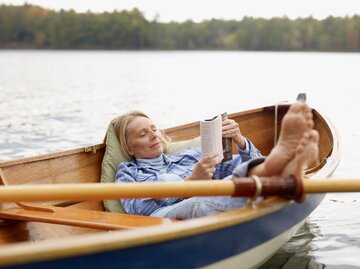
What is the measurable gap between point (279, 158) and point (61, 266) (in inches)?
49.3

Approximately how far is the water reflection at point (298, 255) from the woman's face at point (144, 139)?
1188 millimetres

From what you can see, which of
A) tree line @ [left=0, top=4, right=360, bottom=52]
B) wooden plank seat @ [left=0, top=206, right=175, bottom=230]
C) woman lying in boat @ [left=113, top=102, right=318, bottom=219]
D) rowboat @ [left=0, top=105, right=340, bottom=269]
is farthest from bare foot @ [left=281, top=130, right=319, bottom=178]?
tree line @ [left=0, top=4, right=360, bottom=52]

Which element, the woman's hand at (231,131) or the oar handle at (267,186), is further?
the woman's hand at (231,131)

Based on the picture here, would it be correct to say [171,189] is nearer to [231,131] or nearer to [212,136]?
[212,136]

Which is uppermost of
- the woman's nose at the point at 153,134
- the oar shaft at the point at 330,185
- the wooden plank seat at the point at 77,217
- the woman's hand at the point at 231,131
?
the woman's hand at the point at 231,131

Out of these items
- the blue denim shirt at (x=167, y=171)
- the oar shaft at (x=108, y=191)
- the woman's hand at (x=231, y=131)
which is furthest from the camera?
the woman's hand at (x=231, y=131)

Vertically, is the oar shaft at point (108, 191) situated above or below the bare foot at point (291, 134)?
below

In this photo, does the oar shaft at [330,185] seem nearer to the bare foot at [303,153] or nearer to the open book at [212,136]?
the bare foot at [303,153]

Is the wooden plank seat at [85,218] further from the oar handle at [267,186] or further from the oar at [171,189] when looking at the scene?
the oar handle at [267,186]

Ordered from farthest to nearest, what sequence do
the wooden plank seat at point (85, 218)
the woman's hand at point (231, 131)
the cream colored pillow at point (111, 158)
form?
the cream colored pillow at point (111, 158) < the woman's hand at point (231, 131) < the wooden plank seat at point (85, 218)

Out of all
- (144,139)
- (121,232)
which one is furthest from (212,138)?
(121,232)

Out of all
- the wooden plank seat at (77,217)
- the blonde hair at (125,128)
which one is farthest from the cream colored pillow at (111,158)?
the wooden plank seat at (77,217)

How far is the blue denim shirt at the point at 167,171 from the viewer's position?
4211 millimetres

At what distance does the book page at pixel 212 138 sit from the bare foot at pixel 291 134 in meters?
0.77
